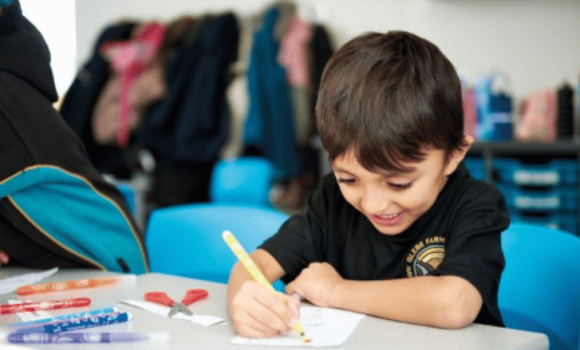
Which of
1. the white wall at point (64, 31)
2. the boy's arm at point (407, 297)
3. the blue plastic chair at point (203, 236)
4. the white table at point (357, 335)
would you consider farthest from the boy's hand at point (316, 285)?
the white wall at point (64, 31)

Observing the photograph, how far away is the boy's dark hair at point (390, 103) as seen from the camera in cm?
118

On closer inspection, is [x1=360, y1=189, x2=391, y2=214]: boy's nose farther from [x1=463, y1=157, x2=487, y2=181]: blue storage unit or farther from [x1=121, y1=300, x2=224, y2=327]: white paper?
[x1=463, y1=157, x2=487, y2=181]: blue storage unit

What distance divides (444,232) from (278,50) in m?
3.47

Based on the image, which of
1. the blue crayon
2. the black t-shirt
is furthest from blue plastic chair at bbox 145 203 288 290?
the blue crayon

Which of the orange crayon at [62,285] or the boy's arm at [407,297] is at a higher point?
the boy's arm at [407,297]

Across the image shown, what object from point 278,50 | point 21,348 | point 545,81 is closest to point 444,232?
point 21,348

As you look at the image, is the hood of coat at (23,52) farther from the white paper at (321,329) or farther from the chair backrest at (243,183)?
the chair backrest at (243,183)

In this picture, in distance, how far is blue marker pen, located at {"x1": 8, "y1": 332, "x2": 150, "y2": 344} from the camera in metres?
0.99

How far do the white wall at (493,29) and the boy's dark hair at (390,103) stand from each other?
241 cm

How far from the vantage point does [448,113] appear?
1.22 meters

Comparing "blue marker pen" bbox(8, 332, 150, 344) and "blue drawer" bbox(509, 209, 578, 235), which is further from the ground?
"blue marker pen" bbox(8, 332, 150, 344)

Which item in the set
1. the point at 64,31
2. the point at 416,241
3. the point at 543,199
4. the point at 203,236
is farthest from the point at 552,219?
the point at 64,31

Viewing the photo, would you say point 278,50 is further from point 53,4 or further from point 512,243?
point 512,243

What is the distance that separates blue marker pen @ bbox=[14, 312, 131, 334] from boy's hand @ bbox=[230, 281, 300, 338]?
154 mm
